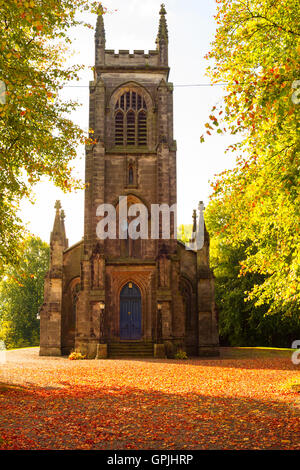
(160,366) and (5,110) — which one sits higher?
(5,110)

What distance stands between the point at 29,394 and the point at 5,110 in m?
6.85

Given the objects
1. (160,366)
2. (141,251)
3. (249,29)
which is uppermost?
(249,29)

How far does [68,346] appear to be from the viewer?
2780cm

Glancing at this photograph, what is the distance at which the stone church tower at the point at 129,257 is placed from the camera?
25.8 meters

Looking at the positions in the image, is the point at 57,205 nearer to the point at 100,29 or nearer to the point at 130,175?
the point at 130,175

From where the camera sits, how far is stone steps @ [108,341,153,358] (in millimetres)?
24825

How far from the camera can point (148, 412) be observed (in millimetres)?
9164

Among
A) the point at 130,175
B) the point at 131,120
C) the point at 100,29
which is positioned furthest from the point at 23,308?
the point at 100,29

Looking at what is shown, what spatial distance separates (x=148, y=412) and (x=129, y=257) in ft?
59.7

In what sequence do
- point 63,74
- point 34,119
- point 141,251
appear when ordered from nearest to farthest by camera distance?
point 34,119 < point 63,74 < point 141,251

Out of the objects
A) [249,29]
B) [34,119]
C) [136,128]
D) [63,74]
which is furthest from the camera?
[136,128]

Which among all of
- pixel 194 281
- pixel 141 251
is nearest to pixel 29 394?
pixel 141 251
